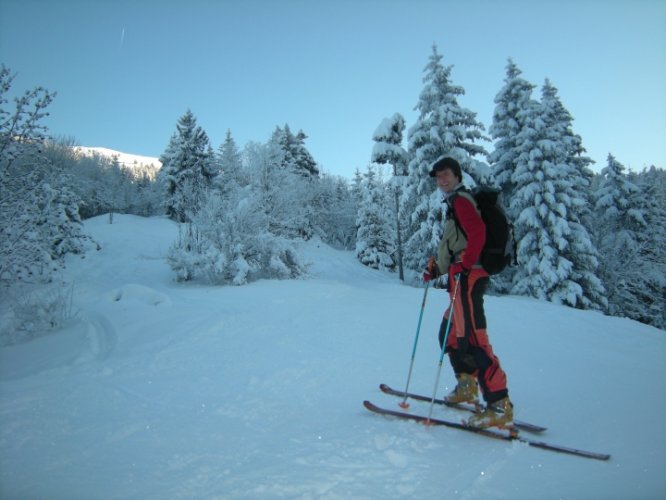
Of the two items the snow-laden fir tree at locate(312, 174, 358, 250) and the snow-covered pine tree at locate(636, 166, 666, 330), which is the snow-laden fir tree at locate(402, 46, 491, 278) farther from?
the snow-laden fir tree at locate(312, 174, 358, 250)

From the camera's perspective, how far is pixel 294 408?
12.5ft

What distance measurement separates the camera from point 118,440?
3.08m

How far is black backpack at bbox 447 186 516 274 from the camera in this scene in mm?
3475

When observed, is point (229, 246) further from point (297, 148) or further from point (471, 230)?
point (297, 148)

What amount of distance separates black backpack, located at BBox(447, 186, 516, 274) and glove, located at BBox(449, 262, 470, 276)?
17 cm

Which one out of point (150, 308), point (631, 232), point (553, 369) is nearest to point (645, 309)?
point (631, 232)

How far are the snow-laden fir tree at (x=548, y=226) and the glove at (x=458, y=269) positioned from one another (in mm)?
17059

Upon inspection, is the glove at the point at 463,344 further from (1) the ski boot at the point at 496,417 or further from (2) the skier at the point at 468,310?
(1) the ski boot at the point at 496,417

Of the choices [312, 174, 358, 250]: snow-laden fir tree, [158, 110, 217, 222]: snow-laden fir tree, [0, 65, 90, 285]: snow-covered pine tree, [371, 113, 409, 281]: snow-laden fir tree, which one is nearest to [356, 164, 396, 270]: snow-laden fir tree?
[371, 113, 409, 281]: snow-laden fir tree

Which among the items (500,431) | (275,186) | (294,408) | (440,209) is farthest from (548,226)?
(294,408)

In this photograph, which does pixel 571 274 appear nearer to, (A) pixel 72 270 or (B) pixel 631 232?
(B) pixel 631 232

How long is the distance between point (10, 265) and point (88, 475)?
6147 millimetres

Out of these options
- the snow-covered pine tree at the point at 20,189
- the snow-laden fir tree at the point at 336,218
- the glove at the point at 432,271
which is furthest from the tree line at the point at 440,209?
the snow-laden fir tree at the point at 336,218

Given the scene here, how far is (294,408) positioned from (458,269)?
2.08 metres
